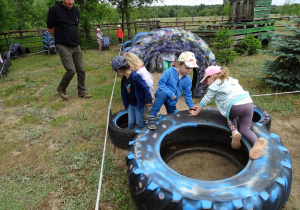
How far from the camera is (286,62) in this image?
5.45 meters

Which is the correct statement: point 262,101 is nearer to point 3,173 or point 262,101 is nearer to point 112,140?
point 112,140

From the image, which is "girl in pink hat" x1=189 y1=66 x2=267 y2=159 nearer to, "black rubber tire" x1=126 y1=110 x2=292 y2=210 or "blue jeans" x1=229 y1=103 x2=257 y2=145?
"blue jeans" x1=229 y1=103 x2=257 y2=145

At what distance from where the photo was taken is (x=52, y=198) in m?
2.59

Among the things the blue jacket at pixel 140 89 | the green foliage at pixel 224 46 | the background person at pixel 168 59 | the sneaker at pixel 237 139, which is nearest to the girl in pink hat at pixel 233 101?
the sneaker at pixel 237 139

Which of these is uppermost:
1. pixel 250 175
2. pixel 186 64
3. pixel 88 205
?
pixel 186 64

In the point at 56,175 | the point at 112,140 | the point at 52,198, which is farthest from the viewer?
the point at 112,140

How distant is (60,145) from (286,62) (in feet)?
19.4

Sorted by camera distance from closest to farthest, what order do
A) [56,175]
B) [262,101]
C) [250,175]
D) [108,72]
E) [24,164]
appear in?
[250,175], [56,175], [24,164], [262,101], [108,72]

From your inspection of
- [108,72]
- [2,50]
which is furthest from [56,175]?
[2,50]

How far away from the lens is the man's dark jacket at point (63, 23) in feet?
15.0

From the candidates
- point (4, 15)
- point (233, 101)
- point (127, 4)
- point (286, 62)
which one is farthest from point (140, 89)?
point (127, 4)

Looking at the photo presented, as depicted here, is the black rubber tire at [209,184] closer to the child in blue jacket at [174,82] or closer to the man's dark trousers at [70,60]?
the child in blue jacket at [174,82]

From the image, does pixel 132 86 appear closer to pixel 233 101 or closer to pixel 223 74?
pixel 223 74

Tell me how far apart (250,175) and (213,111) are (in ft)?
4.15
